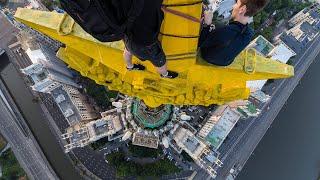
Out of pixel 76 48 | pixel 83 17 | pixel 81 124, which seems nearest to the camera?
pixel 83 17

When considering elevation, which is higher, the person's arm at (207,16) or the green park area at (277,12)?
the person's arm at (207,16)

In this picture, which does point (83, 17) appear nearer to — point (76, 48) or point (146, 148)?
point (76, 48)

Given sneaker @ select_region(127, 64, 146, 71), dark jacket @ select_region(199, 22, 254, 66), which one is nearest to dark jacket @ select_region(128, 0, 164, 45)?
dark jacket @ select_region(199, 22, 254, 66)

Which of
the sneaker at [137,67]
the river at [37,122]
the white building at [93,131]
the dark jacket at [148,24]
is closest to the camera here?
the dark jacket at [148,24]

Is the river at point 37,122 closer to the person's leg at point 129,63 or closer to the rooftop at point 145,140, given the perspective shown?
the rooftop at point 145,140

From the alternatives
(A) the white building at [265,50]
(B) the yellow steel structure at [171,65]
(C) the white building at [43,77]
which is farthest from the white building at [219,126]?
(B) the yellow steel structure at [171,65]

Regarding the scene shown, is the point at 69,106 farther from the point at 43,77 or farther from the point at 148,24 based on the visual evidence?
the point at 148,24

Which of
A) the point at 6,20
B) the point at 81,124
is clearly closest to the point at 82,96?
the point at 81,124
